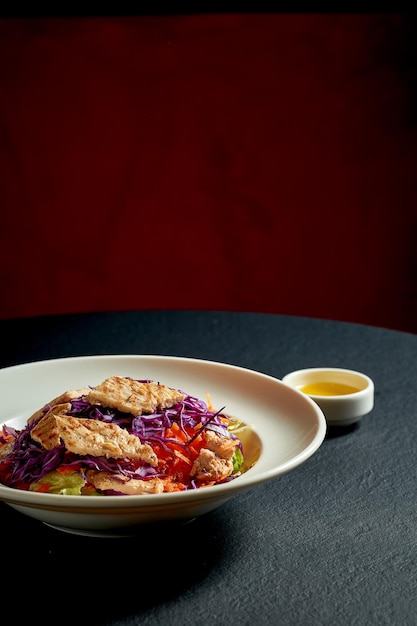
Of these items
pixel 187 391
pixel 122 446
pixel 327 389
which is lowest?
pixel 327 389

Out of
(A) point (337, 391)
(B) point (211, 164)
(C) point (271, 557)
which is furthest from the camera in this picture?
(B) point (211, 164)

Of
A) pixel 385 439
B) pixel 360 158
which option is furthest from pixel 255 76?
pixel 385 439

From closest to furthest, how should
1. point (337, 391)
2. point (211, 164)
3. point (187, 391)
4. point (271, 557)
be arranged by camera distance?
point (271, 557) < point (187, 391) < point (337, 391) < point (211, 164)

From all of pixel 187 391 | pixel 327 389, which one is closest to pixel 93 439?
pixel 187 391

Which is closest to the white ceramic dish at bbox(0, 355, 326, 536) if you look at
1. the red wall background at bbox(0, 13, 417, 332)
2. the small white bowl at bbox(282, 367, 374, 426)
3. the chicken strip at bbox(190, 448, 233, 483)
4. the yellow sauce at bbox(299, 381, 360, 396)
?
the chicken strip at bbox(190, 448, 233, 483)

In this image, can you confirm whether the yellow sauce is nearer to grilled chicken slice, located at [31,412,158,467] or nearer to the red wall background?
grilled chicken slice, located at [31,412,158,467]

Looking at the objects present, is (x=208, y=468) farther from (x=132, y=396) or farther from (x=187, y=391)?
(x=187, y=391)

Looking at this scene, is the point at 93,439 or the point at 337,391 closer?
the point at 93,439

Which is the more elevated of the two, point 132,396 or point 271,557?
point 132,396

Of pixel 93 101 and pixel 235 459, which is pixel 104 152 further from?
pixel 235 459
